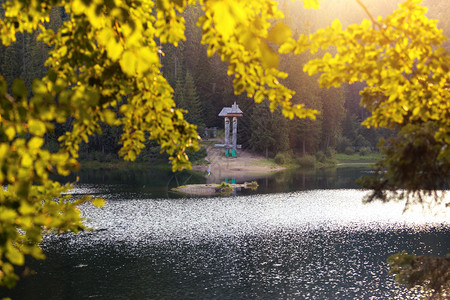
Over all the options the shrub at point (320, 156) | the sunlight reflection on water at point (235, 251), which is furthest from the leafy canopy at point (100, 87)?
the shrub at point (320, 156)

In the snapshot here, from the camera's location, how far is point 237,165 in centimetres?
5728

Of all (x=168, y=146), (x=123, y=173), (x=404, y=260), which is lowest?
(x=123, y=173)

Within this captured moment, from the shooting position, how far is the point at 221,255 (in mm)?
20047

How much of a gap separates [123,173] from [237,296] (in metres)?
38.5

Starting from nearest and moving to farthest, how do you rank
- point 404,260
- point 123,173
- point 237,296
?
point 404,260 < point 237,296 < point 123,173

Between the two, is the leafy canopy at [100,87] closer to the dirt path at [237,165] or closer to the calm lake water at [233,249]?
the calm lake water at [233,249]

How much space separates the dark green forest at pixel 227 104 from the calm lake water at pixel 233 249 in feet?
81.1

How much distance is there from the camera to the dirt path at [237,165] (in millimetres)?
53319

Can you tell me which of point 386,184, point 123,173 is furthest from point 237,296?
point 123,173

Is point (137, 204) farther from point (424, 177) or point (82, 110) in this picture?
point (82, 110)

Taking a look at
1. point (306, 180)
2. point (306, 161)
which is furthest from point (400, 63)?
point (306, 161)

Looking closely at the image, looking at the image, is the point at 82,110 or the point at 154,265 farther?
the point at 154,265

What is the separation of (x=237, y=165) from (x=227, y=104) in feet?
44.2

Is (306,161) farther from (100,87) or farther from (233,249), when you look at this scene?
(100,87)
